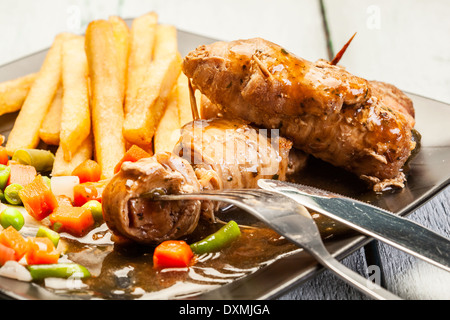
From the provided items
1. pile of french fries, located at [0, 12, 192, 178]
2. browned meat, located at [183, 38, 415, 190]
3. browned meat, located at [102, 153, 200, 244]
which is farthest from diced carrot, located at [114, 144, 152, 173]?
browned meat, located at [102, 153, 200, 244]

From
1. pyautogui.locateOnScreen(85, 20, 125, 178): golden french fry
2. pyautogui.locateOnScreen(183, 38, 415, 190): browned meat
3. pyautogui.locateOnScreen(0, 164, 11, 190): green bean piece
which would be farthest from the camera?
pyautogui.locateOnScreen(85, 20, 125, 178): golden french fry

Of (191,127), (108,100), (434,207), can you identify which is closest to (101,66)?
(108,100)

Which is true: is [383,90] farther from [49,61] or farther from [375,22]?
[375,22]

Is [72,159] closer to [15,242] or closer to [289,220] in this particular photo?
[15,242]

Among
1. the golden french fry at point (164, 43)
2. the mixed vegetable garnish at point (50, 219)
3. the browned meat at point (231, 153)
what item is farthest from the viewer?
the golden french fry at point (164, 43)

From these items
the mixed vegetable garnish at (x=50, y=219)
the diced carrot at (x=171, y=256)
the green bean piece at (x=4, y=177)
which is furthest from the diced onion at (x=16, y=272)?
the green bean piece at (x=4, y=177)

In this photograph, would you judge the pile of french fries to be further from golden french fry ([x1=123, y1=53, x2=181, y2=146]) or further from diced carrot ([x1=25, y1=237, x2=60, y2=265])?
diced carrot ([x1=25, y1=237, x2=60, y2=265])

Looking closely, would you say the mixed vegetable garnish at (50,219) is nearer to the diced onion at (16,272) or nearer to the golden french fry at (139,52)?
the diced onion at (16,272)
